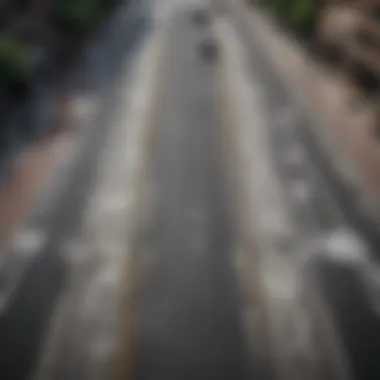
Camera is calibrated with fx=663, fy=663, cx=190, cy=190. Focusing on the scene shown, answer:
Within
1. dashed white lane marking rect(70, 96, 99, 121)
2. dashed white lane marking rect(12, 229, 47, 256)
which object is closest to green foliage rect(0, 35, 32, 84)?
dashed white lane marking rect(70, 96, 99, 121)

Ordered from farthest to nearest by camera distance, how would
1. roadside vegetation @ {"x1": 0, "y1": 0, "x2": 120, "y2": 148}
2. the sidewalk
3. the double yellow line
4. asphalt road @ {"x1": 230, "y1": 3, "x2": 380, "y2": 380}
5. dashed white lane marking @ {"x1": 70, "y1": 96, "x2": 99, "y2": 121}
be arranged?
roadside vegetation @ {"x1": 0, "y1": 0, "x2": 120, "y2": 148}, dashed white lane marking @ {"x1": 70, "y1": 96, "x2": 99, "y2": 121}, the sidewalk, asphalt road @ {"x1": 230, "y1": 3, "x2": 380, "y2": 380}, the double yellow line

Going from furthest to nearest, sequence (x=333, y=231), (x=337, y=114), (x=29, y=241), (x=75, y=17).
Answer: (x=75, y=17) → (x=337, y=114) → (x=333, y=231) → (x=29, y=241)

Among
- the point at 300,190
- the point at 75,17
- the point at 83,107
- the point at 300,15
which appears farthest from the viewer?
the point at 75,17

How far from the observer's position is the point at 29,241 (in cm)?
1391

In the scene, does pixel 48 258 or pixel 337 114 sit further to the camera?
pixel 337 114

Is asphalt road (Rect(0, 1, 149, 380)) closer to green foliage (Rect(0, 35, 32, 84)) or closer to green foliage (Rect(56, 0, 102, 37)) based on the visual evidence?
green foliage (Rect(0, 35, 32, 84))

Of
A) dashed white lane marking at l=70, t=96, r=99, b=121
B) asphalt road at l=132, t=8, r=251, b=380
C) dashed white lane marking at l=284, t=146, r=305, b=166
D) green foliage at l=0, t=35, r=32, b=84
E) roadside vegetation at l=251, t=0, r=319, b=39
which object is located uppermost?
roadside vegetation at l=251, t=0, r=319, b=39

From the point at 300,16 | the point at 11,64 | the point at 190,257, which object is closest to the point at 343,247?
the point at 190,257

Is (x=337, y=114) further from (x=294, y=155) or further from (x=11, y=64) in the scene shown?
(x=11, y=64)

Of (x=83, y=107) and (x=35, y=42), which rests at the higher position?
(x=35, y=42)

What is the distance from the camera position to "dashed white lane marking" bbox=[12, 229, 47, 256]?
44.5 feet

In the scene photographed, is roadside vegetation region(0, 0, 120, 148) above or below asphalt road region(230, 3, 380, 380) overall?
above

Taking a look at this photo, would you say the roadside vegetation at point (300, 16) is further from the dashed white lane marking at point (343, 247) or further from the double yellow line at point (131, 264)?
the dashed white lane marking at point (343, 247)

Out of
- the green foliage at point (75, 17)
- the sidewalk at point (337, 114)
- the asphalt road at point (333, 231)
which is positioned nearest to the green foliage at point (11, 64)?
the asphalt road at point (333, 231)
